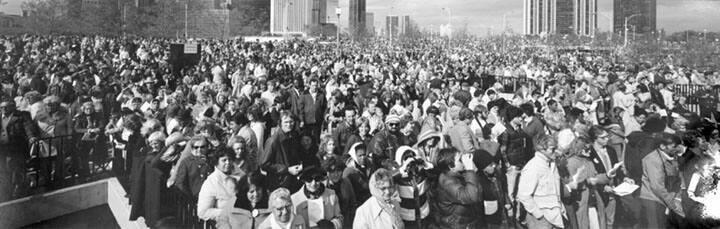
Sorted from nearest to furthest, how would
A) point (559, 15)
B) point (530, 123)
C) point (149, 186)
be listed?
point (149, 186) → point (530, 123) → point (559, 15)

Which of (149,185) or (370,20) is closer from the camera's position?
(149,185)

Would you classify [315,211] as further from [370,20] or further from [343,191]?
[370,20]

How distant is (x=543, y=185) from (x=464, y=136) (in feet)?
4.01

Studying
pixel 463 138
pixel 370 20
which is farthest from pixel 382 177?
pixel 370 20

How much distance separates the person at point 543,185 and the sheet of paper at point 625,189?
563 mm

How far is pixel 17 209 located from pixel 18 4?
3.67 m

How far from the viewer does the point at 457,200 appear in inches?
175

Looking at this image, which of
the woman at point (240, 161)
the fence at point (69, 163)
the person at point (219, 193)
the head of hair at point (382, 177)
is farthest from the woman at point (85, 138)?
the head of hair at point (382, 177)

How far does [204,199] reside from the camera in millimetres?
4254

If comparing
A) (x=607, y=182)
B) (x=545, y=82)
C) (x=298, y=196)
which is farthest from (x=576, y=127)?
(x=545, y=82)

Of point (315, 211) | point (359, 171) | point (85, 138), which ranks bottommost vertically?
point (315, 211)

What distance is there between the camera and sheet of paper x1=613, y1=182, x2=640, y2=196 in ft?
16.0

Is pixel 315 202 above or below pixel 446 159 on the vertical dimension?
below

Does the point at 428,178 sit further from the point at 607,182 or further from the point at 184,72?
the point at 184,72
